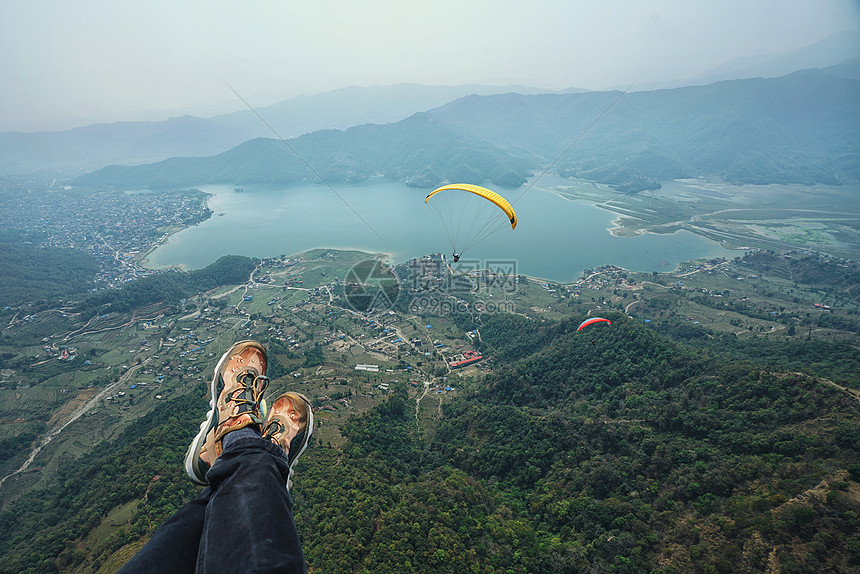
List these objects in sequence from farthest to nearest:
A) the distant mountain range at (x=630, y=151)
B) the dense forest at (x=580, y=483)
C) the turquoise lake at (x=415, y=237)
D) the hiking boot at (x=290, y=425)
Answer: the distant mountain range at (x=630, y=151)
the turquoise lake at (x=415, y=237)
the dense forest at (x=580, y=483)
the hiking boot at (x=290, y=425)

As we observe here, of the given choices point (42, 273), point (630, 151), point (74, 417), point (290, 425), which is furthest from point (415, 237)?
point (630, 151)

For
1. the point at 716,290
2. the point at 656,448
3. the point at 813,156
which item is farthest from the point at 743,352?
the point at 813,156

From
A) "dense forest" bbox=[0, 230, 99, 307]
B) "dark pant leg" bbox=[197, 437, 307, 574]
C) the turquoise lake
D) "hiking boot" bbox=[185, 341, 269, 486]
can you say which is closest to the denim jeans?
"dark pant leg" bbox=[197, 437, 307, 574]

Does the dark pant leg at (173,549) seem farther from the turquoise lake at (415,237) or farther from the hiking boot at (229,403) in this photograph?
the turquoise lake at (415,237)

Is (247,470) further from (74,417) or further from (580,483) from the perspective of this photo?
(74,417)

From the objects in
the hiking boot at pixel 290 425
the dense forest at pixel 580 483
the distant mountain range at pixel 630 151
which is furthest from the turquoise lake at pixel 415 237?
the hiking boot at pixel 290 425

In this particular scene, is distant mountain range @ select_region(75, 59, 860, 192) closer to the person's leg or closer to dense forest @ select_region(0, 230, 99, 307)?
dense forest @ select_region(0, 230, 99, 307)

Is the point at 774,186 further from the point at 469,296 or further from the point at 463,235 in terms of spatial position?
the point at 469,296

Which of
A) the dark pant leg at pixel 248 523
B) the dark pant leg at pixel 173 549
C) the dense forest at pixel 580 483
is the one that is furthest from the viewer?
the dense forest at pixel 580 483
